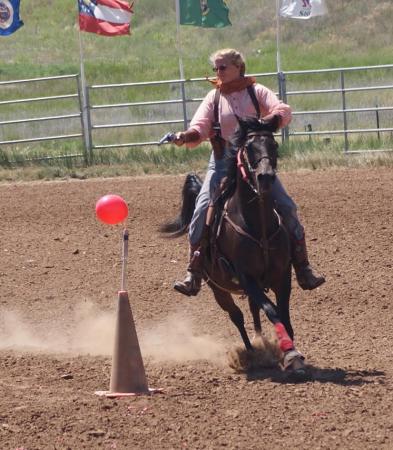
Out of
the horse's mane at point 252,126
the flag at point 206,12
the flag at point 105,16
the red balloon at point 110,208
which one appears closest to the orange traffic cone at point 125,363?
the red balloon at point 110,208

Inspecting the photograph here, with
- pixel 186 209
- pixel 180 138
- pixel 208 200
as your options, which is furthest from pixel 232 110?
pixel 186 209

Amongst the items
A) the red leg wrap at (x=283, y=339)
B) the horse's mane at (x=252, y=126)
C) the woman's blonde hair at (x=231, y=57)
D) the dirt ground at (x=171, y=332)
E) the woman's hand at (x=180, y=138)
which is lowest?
the dirt ground at (x=171, y=332)

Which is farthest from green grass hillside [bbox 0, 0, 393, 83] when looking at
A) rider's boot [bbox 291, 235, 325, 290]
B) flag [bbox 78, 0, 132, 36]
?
rider's boot [bbox 291, 235, 325, 290]

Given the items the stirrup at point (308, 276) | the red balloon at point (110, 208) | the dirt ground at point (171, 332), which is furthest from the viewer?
the stirrup at point (308, 276)

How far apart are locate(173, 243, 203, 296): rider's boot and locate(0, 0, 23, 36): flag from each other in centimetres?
1256

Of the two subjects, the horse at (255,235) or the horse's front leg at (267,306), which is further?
the horse's front leg at (267,306)

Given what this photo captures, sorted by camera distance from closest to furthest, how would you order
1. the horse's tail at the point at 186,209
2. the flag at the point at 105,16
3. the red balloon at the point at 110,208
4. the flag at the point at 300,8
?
the red balloon at the point at 110,208, the horse's tail at the point at 186,209, the flag at the point at 105,16, the flag at the point at 300,8

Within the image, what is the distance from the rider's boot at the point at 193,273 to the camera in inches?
306

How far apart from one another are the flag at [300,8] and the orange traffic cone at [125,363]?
14.2 metres

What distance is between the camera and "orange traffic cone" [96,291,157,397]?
6.68m

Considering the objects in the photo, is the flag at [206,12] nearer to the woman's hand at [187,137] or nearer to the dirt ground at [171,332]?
the dirt ground at [171,332]

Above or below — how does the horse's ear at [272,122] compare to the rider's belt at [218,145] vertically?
above

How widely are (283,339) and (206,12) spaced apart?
566 inches

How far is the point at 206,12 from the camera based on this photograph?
20.5 metres
